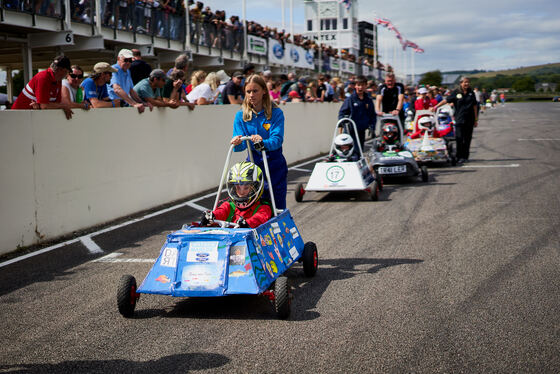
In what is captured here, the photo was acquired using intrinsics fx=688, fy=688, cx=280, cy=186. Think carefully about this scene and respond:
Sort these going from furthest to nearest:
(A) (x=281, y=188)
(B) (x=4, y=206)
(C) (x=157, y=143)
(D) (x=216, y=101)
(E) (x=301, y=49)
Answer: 1. (E) (x=301, y=49)
2. (D) (x=216, y=101)
3. (C) (x=157, y=143)
4. (B) (x=4, y=206)
5. (A) (x=281, y=188)

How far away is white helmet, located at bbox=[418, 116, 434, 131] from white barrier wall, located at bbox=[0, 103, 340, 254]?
215 inches

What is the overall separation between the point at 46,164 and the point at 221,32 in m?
19.2

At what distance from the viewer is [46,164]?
8.50 metres

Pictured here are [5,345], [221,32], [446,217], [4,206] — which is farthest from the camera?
[221,32]

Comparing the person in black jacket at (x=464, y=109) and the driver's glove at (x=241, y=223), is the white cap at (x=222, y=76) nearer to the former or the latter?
the person in black jacket at (x=464, y=109)

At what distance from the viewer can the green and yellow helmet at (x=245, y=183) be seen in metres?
6.31

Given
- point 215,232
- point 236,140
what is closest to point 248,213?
point 236,140

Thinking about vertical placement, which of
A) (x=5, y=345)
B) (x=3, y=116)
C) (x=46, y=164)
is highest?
(x=3, y=116)

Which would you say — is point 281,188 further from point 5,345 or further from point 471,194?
point 471,194

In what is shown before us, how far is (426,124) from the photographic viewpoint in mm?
17172

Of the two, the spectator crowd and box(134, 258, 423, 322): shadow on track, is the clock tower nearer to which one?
the spectator crowd

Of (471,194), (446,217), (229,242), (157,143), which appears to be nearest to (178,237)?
(229,242)

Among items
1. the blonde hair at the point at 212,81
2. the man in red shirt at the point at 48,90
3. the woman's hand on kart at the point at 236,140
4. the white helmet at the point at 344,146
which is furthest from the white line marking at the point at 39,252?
the blonde hair at the point at 212,81

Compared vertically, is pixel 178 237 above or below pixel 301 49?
below
